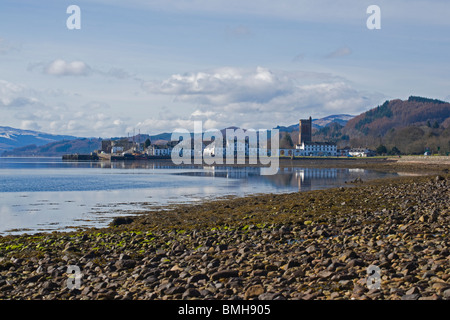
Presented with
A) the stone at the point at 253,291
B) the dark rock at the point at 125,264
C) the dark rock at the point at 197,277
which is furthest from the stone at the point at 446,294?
the dark rock at the point at 125,264

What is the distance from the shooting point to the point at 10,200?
1391 inches

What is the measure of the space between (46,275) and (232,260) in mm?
4516

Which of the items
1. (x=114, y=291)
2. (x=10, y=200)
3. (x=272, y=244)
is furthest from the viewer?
(x=10, y=200)

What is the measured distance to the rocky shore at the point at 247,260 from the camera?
8938 millimetres

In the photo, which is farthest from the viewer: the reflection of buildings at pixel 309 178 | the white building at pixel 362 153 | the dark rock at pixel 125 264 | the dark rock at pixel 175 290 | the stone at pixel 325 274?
the white building at pixel 362 153

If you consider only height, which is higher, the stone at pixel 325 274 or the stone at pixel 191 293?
the stone at pixel 325 274

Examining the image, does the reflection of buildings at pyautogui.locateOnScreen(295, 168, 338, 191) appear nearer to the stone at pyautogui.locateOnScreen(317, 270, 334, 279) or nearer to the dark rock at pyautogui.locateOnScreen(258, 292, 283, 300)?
the stone at pyautogui.locateOnScreen(317, 270, 334, 279)

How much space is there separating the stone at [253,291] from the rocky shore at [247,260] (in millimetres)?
21

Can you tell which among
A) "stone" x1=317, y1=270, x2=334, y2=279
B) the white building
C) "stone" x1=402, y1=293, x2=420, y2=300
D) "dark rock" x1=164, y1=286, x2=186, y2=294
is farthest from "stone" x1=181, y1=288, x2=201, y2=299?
the white building

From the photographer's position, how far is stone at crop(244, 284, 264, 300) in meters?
8.67

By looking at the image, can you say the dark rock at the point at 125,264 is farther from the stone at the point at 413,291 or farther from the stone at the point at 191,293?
the stone at the point at 413,291

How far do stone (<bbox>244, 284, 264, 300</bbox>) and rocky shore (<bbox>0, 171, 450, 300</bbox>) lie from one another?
0.02 metres
